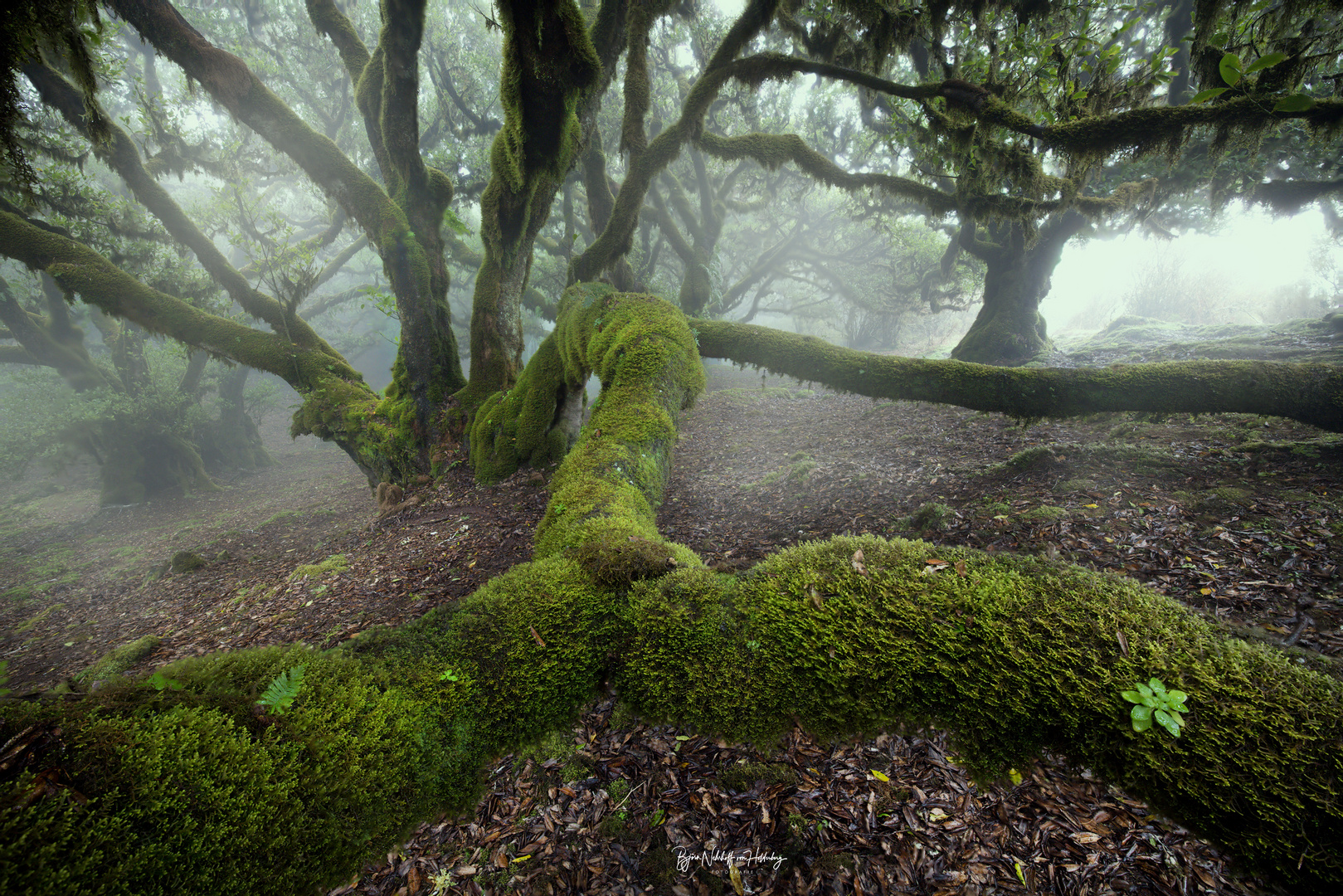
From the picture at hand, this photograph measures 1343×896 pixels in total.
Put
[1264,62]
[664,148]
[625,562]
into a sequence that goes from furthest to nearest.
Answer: [664,148] < [625,562] < [1264,62]

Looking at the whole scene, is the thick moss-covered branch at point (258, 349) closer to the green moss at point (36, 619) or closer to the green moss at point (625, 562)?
the green moss at point (36, 619)

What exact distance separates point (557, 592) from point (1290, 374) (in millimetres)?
7737

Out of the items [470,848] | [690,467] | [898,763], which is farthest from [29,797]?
[690,467]

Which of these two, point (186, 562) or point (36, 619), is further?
point (186, 562)

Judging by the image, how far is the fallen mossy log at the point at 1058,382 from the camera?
495cm

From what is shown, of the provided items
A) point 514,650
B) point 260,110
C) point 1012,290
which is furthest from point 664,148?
point 1012,290

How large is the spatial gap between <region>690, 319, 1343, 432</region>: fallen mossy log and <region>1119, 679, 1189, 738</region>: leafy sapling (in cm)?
471

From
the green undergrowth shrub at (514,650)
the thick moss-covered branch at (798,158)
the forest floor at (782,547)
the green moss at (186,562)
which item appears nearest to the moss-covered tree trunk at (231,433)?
the forest floor at (782,547)

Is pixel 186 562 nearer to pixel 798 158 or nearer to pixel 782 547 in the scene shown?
pixel 782 547

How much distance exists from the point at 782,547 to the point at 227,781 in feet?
14.4

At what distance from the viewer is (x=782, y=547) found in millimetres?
5078

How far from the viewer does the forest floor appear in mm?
1941

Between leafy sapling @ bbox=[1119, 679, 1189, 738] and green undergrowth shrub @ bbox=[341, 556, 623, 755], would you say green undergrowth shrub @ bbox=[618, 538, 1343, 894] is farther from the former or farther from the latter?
green undergrowth shrub @ bbox=[341, 556, 623, 755]

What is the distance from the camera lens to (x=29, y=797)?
141 cm
